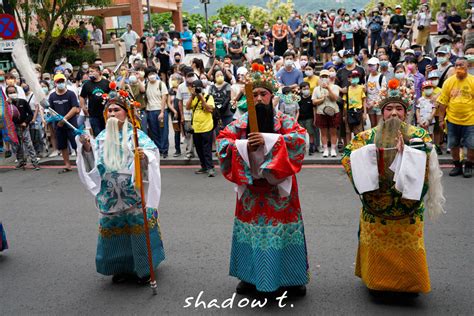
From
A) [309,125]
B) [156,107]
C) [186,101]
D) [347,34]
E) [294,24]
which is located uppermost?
[294,24]

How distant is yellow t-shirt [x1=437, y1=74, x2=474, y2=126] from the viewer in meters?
8.60

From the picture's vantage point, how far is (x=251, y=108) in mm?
4367

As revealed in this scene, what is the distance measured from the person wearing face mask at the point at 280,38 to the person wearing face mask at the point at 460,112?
32.9 ft

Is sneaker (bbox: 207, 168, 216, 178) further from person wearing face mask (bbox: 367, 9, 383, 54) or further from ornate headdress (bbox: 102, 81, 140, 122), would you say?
person wearing face mask (bbox: 367, 9, 383, 54)

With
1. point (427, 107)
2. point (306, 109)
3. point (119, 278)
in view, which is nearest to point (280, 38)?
point (306, 109)

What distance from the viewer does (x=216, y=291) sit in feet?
16.9

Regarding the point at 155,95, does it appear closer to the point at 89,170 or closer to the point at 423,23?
the point at 89,170

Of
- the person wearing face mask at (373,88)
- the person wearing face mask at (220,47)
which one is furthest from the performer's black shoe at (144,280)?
the person wearing face mask at (220,47)

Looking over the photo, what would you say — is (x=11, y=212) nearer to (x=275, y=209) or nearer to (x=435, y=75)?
(x=275, y=209)

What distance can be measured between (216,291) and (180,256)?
1058 millimetres

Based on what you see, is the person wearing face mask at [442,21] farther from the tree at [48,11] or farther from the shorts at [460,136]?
the tree at [48,11]

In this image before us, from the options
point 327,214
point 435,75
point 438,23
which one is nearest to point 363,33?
point 438,23

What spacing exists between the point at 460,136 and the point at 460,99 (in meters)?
0.65

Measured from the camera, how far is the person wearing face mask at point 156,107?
1132cm
